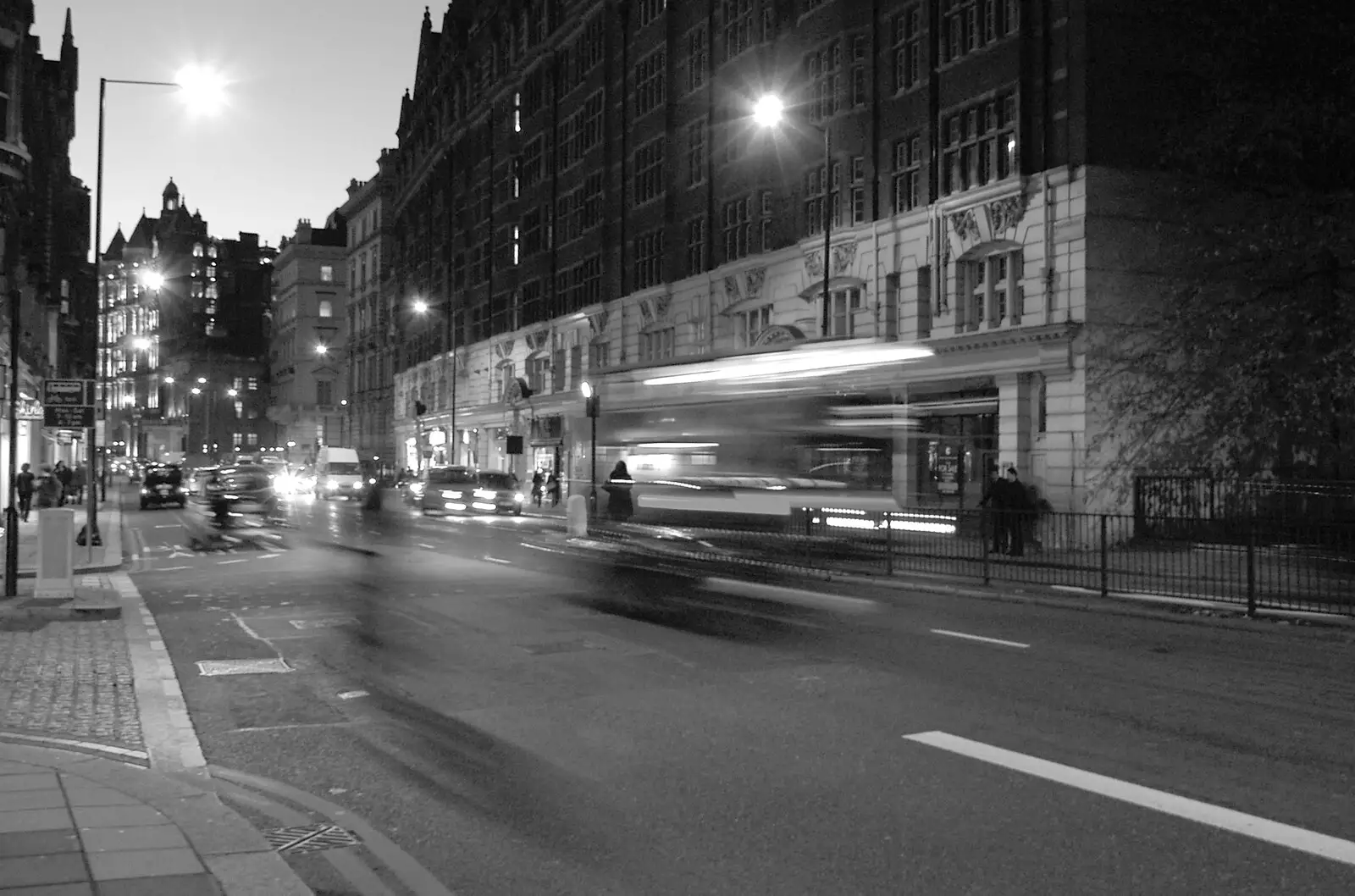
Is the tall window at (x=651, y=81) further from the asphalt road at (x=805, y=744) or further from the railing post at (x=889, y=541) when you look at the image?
the asphalt road at (x=805, y=744)

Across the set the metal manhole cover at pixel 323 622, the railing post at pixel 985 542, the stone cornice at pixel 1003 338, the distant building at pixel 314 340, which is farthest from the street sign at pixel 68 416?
the distant building at pixel 314 340

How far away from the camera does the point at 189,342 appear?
16700cm

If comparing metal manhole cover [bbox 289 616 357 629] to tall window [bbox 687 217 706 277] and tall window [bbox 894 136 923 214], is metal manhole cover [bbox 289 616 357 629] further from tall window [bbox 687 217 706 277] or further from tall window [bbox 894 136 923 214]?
tall window [bbox 687 217 706 277]

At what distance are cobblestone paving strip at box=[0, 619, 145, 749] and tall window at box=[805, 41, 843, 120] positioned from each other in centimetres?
2812

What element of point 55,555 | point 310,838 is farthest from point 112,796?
point 55,555

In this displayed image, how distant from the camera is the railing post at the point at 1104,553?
18.4 m

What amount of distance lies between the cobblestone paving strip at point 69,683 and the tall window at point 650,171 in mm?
37414

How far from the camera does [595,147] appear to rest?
184 feet

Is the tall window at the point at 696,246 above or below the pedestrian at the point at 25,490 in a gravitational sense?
above

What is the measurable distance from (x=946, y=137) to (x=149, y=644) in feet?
84.6

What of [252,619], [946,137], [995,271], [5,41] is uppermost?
[5,41]

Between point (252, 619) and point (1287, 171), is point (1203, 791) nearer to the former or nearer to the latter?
point (252, 619)

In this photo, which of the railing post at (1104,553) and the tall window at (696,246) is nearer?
the railing post at (1104,553)

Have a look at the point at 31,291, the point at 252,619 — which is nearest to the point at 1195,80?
the point at 252,619
